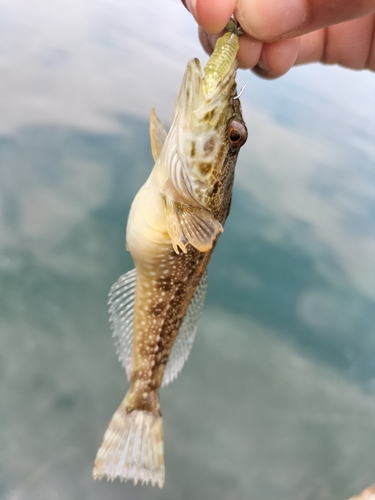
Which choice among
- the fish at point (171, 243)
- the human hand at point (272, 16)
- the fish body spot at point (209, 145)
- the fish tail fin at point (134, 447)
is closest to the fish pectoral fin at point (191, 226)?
the fish at point (171, 243)

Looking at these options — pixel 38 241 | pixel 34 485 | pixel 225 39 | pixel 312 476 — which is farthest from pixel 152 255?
pixel 312 476

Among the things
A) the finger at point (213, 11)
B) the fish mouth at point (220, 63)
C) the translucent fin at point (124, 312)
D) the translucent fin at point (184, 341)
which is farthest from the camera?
the translucent fin at point (184, 341)

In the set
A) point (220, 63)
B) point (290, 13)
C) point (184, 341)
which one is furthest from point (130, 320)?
point (290, 13)

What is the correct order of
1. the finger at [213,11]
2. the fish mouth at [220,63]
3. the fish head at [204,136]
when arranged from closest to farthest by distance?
1. the finger at [213,11]
2. the fish mouth at [220,63]
3. the fish head at [204,136]

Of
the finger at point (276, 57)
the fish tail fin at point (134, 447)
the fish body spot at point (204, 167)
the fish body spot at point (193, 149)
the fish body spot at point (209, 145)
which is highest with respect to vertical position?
the finger at point (276, 57)

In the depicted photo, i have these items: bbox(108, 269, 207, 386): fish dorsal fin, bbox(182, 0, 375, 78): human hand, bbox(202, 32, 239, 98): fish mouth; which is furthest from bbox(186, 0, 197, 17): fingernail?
bbox(108, 269, 207, 386): fish dorsal fin

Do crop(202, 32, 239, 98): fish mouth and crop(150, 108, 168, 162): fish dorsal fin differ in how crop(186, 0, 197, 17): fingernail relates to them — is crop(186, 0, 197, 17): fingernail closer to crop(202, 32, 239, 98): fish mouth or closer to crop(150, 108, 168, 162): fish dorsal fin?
crop(202, 32, 239, 98): fish mouth

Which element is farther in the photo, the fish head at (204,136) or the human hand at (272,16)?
the fish head at (204,136)

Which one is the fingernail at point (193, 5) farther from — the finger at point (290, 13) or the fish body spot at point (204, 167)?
the fish body spot at point (204, 167)
